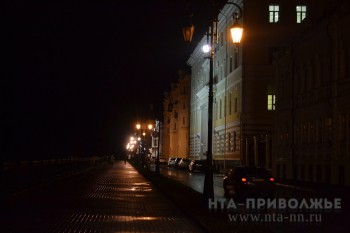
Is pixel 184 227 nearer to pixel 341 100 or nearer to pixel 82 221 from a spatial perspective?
pixel 82 221

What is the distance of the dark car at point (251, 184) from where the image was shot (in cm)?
2741

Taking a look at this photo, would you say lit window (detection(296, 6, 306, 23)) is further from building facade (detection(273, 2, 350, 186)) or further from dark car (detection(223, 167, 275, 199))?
dark car (detection(223, 167, 275, 199))

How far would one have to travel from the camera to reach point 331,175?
125 feet

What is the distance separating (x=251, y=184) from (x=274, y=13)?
41.1 metres

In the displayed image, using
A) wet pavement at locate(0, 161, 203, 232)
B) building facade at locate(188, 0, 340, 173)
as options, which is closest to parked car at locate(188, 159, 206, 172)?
building facade at locate(188, 0, 340, 173)

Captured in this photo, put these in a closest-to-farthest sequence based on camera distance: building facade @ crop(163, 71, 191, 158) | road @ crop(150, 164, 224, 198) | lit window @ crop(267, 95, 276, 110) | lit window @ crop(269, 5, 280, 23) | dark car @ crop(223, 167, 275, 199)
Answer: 1. dark car @ crop(223, 167, 275, 199)
2. road @ crop(150, 164, 224, 198)
3. lit window @ crop(267, 95, 276, 110)
4. lit window @ crop(269, 5, 280, 23)
5. building facade @ crop(163, 71, 191, 158)

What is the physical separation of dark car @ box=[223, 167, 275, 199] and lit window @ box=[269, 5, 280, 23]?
39611mm

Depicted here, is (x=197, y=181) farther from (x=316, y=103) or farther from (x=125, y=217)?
(x=125, y=217)

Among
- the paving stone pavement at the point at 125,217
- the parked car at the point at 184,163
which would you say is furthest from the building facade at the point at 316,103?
the parked car at the point at 184,163

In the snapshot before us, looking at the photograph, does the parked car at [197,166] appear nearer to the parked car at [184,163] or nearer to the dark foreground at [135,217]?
the parked car at [184,163]

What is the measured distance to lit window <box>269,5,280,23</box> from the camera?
216 feet

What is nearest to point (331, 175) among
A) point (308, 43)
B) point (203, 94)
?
point (308, 43)

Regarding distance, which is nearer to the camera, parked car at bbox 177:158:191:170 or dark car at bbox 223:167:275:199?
dark car at bbox 223:167:275:199

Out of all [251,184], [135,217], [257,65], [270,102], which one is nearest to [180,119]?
[257,65]
